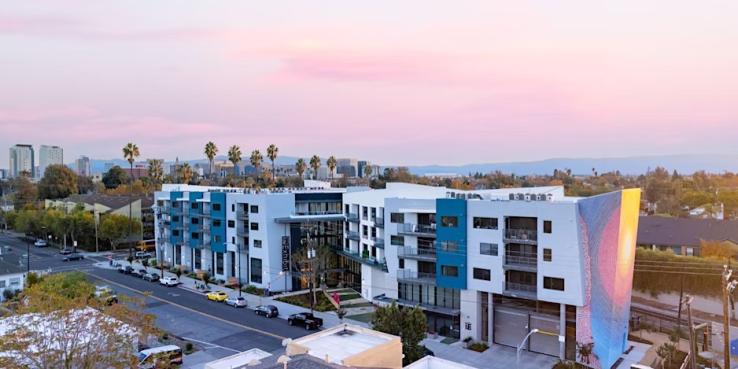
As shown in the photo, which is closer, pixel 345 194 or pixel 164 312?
pixel 164 312

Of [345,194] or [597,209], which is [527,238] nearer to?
[597,209]

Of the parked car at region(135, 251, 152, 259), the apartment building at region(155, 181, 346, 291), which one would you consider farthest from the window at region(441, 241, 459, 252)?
the parked car at region(135, 251, 152, 259)

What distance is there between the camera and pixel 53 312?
2348 cm

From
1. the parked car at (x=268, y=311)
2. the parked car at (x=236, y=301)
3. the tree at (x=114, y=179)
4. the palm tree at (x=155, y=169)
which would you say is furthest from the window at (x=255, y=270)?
the tree at (x=114, y=179)

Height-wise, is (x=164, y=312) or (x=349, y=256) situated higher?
(x=349, y=256)

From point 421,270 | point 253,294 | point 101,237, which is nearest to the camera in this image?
point 421,270

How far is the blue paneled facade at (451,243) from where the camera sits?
4331cm

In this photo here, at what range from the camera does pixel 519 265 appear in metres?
40.8

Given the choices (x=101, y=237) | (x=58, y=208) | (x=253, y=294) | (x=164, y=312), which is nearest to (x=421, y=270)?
(x=253, y=294)

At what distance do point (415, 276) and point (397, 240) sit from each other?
12.8 ft

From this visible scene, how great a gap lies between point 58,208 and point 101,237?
97.1ft

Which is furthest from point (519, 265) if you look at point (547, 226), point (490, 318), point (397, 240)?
point (397, 240)

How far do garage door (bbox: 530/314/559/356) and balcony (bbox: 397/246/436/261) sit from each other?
980 cm

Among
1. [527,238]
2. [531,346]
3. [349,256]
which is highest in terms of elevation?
[527,238]
